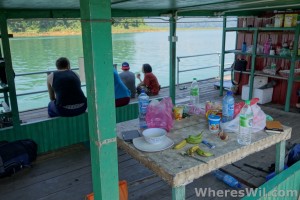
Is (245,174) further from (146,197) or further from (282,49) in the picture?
(282,49)

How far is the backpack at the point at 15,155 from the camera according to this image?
8.47ft

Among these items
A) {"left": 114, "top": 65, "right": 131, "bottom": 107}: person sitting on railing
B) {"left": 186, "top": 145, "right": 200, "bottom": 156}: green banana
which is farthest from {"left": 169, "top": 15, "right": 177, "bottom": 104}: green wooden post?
{"left": 186, "top": 145, "right": 200, "bottom": 156}: green banana

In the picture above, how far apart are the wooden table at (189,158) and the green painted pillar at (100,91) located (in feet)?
1.06

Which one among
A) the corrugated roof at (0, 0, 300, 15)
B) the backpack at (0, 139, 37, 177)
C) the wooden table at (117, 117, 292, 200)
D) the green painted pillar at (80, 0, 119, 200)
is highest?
the corrugated roof at (0, 0, 300, 15)

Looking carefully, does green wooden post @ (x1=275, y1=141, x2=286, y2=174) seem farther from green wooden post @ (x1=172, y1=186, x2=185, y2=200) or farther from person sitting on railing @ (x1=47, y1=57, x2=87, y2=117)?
person sitting on railing @ (x1=47, y1=57, x2=87, y2=117)

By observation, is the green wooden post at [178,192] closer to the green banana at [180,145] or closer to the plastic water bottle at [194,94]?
the green banana at [180,145]

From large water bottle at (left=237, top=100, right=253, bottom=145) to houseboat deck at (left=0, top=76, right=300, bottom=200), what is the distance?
0.85m

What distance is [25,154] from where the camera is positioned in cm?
275

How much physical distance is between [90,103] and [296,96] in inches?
190

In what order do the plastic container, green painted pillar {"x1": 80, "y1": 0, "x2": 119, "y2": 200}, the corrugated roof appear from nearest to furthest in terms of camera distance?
green painted pillar {"x1": 80, "y1": 0, "x2": 119, "y2": 200}, the corrugated roof, the plastic container

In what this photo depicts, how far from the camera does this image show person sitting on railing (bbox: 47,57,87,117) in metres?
3.02

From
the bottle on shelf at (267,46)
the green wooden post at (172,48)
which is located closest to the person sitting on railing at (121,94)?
the green wooden post at (172,48)

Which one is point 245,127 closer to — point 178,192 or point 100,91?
point 178,192

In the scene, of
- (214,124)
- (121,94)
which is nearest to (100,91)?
(214,124)
